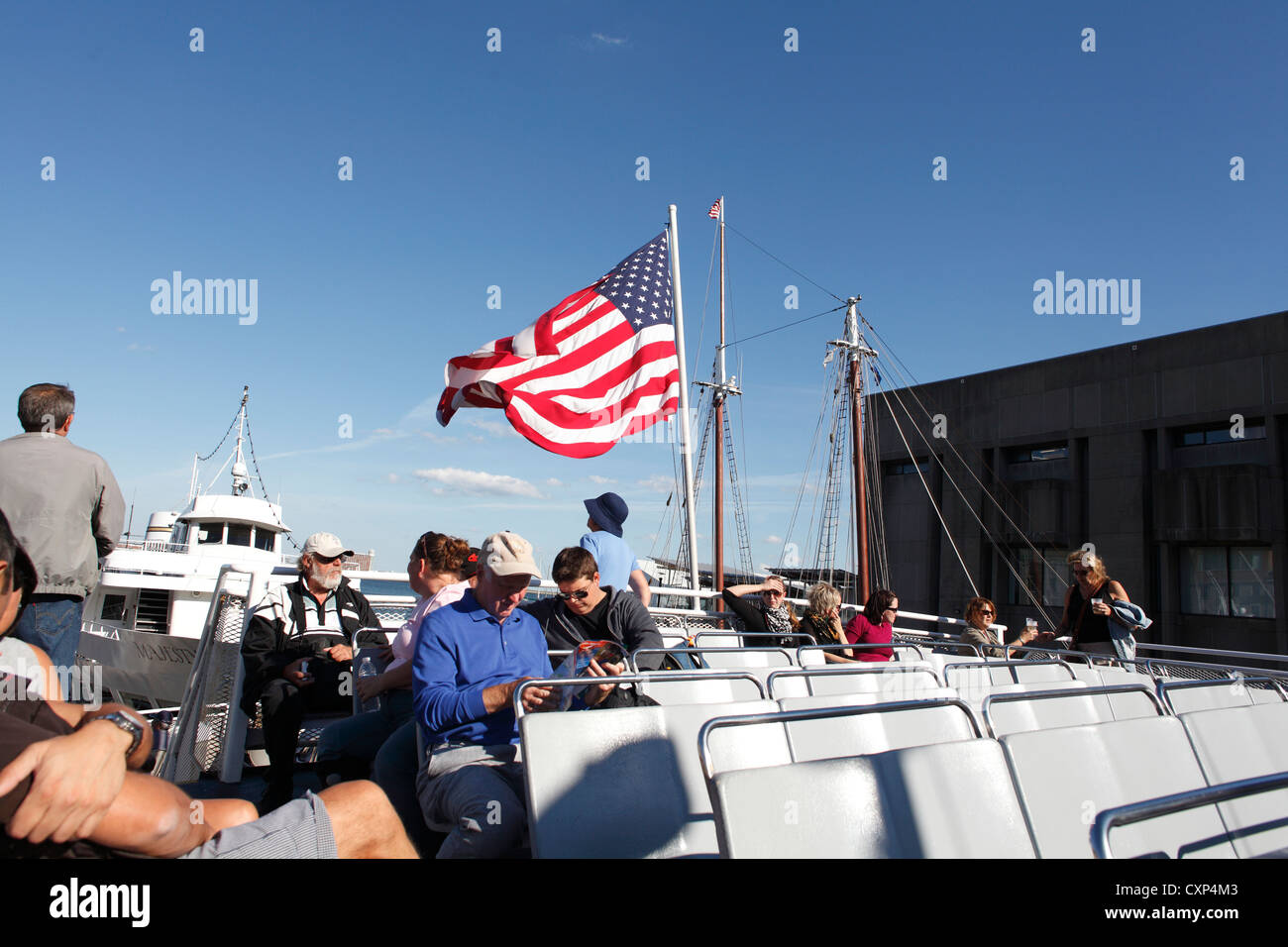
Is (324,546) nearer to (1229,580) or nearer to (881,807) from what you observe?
(881,807)

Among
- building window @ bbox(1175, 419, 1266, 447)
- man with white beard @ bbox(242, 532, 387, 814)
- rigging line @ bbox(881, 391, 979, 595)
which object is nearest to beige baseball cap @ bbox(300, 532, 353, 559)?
man with white beard @ bbox(242, 532, 387, 814)

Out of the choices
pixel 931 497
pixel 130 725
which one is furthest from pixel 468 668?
pixel 931 497

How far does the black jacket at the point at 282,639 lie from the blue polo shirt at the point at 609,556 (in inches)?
60.5

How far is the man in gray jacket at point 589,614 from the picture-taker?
444 cm

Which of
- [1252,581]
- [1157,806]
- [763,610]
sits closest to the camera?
[1157,806]

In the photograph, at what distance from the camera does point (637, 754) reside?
2.65m

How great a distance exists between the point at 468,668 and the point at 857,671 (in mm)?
2464

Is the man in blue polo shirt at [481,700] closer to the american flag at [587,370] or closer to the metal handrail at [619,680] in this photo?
the metal handrail at [619,680]

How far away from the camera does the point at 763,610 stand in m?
8.08

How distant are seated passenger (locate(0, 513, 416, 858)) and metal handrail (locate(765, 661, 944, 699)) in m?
2.40

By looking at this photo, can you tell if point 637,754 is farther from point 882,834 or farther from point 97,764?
point 97,764

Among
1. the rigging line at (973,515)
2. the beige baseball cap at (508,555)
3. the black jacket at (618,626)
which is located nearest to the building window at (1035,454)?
the rigging line at (973,515)

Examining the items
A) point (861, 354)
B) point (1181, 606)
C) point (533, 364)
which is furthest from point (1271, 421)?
point (533, 364)
